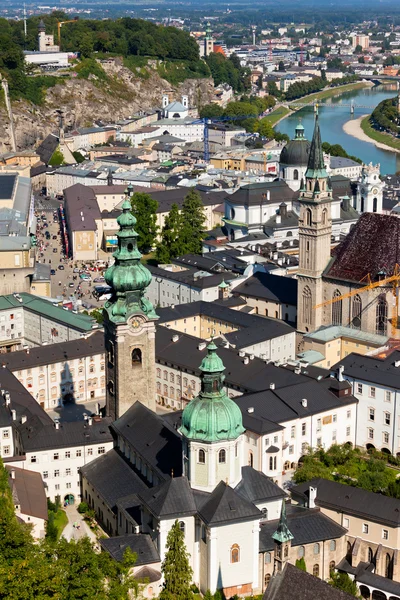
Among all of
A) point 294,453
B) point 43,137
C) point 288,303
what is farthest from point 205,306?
point 43,137

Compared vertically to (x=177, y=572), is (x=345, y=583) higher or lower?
lower

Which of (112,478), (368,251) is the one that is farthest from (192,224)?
(112,478)

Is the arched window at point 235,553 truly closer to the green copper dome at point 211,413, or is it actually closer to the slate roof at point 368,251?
the green copper dome at point 211,413

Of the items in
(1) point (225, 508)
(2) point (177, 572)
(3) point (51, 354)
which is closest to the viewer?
(2) point (177, 572)

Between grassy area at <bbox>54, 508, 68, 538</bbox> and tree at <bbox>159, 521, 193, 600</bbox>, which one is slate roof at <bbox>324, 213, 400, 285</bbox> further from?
tree at <bbox>159, 521, 193, 600</bbox>

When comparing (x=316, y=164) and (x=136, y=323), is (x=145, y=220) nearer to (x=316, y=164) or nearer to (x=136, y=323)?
(x=316, y=164)

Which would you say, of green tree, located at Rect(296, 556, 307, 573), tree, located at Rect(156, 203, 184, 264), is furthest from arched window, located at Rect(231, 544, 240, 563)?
tree, located at Rect(156, 203, 184, 264)
